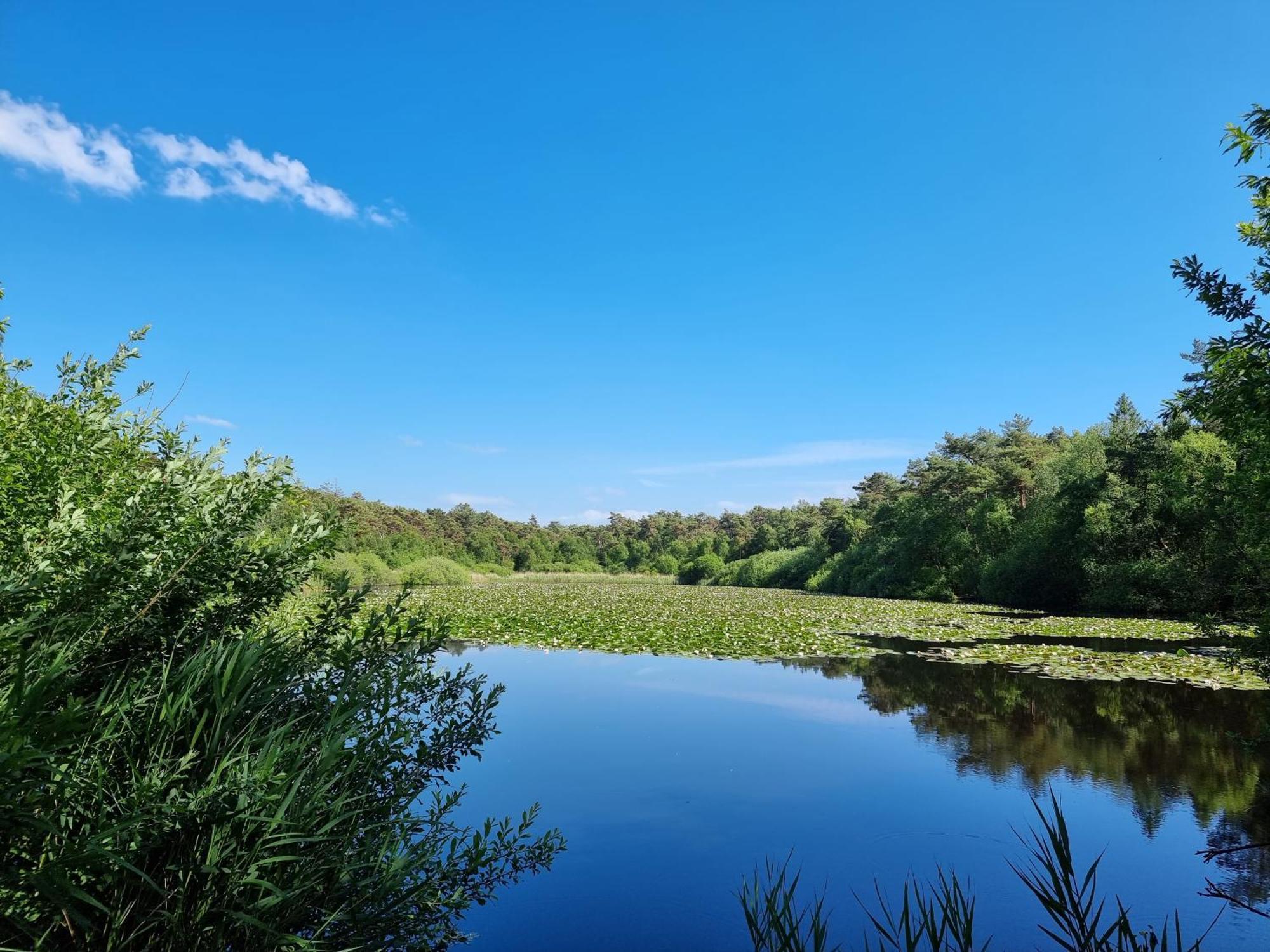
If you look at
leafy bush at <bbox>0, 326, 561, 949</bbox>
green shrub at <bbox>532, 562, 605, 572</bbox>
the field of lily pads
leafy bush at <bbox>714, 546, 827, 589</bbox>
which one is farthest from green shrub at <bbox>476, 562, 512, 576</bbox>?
leafy bush at <bbox>0, 326, 561, 949</bbox>

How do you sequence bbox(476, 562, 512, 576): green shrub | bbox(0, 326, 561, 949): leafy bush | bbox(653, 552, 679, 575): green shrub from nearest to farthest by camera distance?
1. bbox(0, 326, 561, 949): leafy bush
2. bbox(476, 562, 512, 576): green shrub
3. bbox(653, 552, 679, 575): green shrub

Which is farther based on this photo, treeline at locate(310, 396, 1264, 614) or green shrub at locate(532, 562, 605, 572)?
green shrub at locate(532, 562, 605, 572)

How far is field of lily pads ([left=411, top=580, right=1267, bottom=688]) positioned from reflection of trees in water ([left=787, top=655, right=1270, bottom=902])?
108cm

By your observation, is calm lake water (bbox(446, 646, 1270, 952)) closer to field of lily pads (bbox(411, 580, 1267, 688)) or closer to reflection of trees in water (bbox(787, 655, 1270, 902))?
reflection of trees in water (bbox(787, 655, 1270, 902))

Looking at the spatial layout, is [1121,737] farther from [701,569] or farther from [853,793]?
[701,569]

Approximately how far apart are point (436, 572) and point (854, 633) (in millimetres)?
32371

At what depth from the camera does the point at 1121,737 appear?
8.93m

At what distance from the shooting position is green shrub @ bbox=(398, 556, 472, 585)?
43.3 m

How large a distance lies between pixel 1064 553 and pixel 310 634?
28.7m

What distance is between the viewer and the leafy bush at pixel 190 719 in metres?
2.25

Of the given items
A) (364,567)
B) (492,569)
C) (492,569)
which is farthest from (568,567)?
(364,567)

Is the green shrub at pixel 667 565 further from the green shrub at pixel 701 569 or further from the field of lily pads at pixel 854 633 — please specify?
the field of lily pads at pixel 854 633

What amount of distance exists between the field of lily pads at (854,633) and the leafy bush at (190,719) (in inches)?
433

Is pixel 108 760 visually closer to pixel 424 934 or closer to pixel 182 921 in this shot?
pixel 182 921
